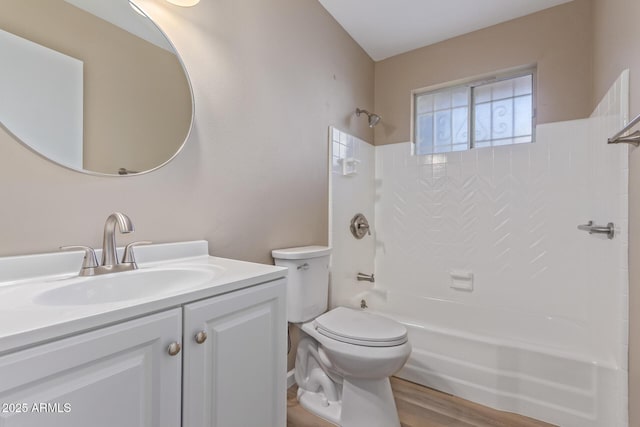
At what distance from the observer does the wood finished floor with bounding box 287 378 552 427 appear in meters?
1.51

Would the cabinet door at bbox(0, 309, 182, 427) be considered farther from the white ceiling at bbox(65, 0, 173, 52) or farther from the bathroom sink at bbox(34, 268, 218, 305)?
the white ceiling at bbox(65, 0, 173, 52)

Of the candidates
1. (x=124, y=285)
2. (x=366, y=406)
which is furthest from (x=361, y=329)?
(x=124, y=285)

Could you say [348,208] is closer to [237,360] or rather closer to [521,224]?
[521,224]

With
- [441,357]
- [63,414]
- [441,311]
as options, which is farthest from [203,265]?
[441,311]

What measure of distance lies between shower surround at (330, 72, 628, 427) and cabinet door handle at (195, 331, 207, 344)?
1394 millimetres

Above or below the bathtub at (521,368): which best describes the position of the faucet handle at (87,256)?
above

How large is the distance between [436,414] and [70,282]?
175 cm

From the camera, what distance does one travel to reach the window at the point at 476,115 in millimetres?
2197

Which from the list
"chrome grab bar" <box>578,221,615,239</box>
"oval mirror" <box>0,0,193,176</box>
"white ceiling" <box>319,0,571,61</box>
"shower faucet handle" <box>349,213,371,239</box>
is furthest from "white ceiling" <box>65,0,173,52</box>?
"chrome grab bar" <box>578,221,615,239</box>

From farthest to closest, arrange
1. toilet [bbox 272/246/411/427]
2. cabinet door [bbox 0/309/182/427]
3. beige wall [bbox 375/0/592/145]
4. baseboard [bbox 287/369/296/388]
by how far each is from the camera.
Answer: beige wall [bbox 375/0/592/145], baseboard [bbox 287/369/296/388], toilet [bbox 272/246/411/427], cabinet door [bbox 0/309/182/427]

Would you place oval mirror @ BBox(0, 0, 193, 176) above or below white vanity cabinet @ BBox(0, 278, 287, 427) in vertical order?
above

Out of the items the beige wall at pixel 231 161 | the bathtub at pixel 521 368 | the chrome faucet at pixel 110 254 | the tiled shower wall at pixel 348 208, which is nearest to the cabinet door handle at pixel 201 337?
the chrome faucet at pixel 110 254

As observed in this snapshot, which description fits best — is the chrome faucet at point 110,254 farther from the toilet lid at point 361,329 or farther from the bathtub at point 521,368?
the bathtub at point 521,368

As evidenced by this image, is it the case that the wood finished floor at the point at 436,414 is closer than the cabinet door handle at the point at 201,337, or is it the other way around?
the cabinet door handle at the point at 201,337
